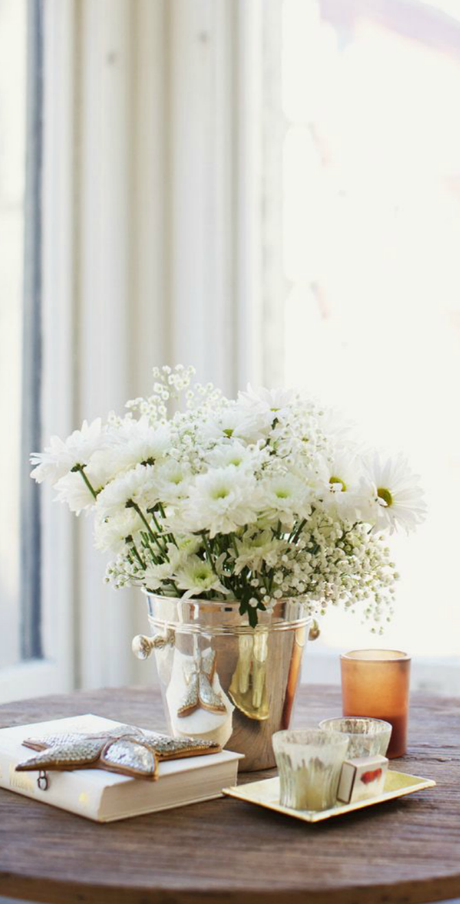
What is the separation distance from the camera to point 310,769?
873 millimetres

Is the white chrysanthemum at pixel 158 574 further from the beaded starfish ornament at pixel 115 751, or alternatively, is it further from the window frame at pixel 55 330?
the window frame at pixel 55 330

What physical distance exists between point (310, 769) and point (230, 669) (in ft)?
0.54

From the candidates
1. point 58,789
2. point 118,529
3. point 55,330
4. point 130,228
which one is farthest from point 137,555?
point 130,228

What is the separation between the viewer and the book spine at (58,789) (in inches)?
34.5

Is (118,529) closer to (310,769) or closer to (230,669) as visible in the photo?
(230,669)

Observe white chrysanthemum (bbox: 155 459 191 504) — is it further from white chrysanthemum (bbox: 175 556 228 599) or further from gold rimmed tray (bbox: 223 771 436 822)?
gold rimmed tray (bbox: 223 771 436 822)

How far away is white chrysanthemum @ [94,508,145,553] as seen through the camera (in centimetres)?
105

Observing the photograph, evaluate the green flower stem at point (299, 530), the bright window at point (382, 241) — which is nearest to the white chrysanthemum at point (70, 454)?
the green flower stem at point (299, 530)

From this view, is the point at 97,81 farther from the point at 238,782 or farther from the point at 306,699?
the point at 238,782

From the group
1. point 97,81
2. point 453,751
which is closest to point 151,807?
point 453,751

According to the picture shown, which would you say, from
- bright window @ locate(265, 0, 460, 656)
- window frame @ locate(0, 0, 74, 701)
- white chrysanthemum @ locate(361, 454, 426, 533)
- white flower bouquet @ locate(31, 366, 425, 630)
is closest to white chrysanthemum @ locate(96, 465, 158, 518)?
white flower bouquet @ locate(31, 366, 425, 630)

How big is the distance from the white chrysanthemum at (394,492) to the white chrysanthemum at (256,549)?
10cm

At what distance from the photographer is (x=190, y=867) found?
0.77 metres

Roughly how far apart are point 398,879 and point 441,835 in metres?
0.12
